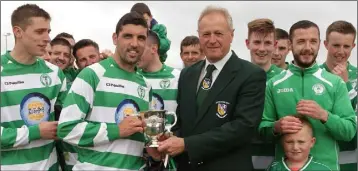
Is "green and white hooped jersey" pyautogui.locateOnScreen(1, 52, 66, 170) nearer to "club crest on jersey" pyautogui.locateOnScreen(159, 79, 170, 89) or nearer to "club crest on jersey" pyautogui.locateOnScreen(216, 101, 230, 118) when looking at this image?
"club crest on jersey" pyautogui.locateOnScreen(159, 79, 170, 89)

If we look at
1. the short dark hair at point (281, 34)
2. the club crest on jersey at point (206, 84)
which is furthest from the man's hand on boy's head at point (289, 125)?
the short dark hair at point (281, 34)

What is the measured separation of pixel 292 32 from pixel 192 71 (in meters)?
1.08

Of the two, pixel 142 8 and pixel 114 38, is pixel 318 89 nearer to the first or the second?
pixel 114 38

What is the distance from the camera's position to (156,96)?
16.5 feet

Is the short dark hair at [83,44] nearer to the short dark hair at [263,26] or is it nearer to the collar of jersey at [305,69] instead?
the short dark hair at [263,26]

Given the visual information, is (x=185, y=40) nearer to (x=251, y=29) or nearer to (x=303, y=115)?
(x=251, y=29)

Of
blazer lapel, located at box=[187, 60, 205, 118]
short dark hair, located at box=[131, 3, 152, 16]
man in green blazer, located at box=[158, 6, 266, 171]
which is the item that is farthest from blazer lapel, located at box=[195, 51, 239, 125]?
short dark hair, located at box=[131, 3, 152, 16]

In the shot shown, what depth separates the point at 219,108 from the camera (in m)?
3.52

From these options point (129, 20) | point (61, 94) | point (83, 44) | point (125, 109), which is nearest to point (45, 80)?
point (61, 94)

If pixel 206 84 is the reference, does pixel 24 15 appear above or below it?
above

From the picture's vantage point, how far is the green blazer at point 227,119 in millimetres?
3426

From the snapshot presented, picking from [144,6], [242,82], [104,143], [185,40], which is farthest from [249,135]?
[144,6]

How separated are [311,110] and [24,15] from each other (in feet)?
8.89

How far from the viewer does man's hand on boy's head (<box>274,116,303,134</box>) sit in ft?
12.6
